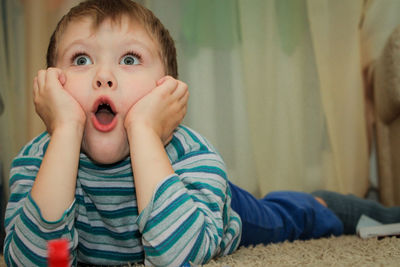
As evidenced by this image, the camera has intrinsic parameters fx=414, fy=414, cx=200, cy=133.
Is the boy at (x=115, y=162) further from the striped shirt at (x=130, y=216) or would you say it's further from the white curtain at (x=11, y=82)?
the white curtain at (x=11, y=82)

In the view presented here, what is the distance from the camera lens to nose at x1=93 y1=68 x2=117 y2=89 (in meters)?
0.71

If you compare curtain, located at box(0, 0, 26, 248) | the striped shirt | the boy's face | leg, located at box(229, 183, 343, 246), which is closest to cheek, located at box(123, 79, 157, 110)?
the boy's face

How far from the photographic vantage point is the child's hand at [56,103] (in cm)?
71

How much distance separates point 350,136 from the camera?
1.68 metres

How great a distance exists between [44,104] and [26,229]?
0.23m

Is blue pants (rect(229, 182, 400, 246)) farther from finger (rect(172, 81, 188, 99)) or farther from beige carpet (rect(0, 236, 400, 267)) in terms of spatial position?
finger (rect(172, 81, 188, 99))

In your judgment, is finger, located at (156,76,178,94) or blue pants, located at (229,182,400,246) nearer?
finger, located at (156,76,178,94)

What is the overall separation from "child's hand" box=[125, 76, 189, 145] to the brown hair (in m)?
0.08

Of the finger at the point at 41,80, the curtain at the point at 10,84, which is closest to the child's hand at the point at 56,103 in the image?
Result: the finger at the point at 41,80

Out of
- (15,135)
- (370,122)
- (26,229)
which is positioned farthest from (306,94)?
(26,229)

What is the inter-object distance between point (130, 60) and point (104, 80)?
3.2 inches

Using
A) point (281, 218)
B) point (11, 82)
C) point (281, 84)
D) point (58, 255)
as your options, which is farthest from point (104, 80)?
point (281, 84)

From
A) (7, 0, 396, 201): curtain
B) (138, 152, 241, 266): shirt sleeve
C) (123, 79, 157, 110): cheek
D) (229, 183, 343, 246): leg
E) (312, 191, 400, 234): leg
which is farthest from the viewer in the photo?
(7, 0, 396, 201): curtain

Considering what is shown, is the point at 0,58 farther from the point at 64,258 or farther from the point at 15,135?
the point at 64,258
